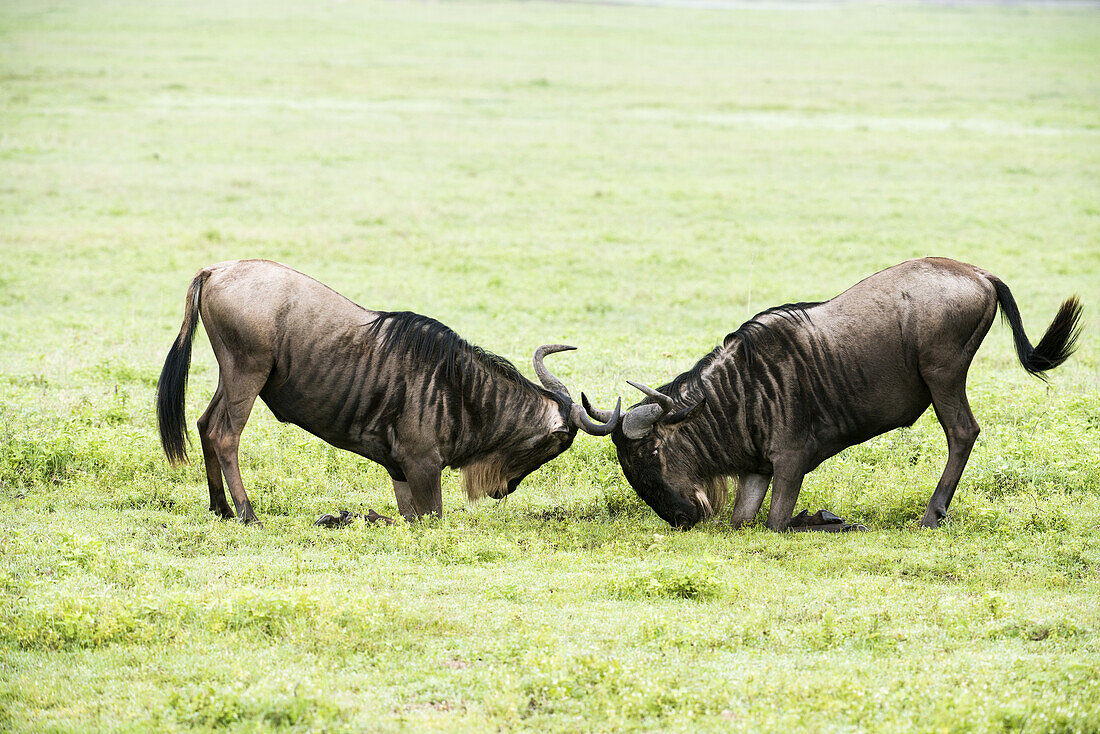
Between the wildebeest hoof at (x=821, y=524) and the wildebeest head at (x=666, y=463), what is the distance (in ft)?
2.41

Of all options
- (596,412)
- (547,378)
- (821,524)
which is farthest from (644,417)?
(821,524)

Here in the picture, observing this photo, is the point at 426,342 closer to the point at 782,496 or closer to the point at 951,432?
the point at 782,496

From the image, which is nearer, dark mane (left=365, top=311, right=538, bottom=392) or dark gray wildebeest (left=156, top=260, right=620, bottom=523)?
dark gray wildebeest (left=156, top=260, right=620, bottom=523)

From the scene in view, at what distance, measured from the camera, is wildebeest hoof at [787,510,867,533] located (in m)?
8.38

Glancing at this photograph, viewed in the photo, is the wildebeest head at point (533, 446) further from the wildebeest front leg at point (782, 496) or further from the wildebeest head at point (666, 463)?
the wildebeest front leg at point (782, 496)

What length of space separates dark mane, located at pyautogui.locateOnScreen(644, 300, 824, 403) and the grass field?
1.12 meters

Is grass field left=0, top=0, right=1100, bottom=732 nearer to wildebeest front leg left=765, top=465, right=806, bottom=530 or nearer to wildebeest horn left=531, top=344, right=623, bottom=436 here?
wildebeest front leg left=765, top=465, right=806, bottom=530

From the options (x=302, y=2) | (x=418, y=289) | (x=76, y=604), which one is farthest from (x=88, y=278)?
(x=302, y=2)

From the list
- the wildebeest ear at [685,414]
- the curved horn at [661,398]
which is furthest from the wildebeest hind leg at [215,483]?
the wildebeest ear at [685,414]

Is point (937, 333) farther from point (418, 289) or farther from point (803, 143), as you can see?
point (803, 143)

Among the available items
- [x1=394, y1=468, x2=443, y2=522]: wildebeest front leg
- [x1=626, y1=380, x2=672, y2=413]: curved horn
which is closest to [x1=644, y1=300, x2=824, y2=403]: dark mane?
[x1=626, y1=380, x2=672, y2=413]: curved horn

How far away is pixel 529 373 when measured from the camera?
467 inches

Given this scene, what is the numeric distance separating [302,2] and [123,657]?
2640 inches

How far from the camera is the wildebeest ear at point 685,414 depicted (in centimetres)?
848
